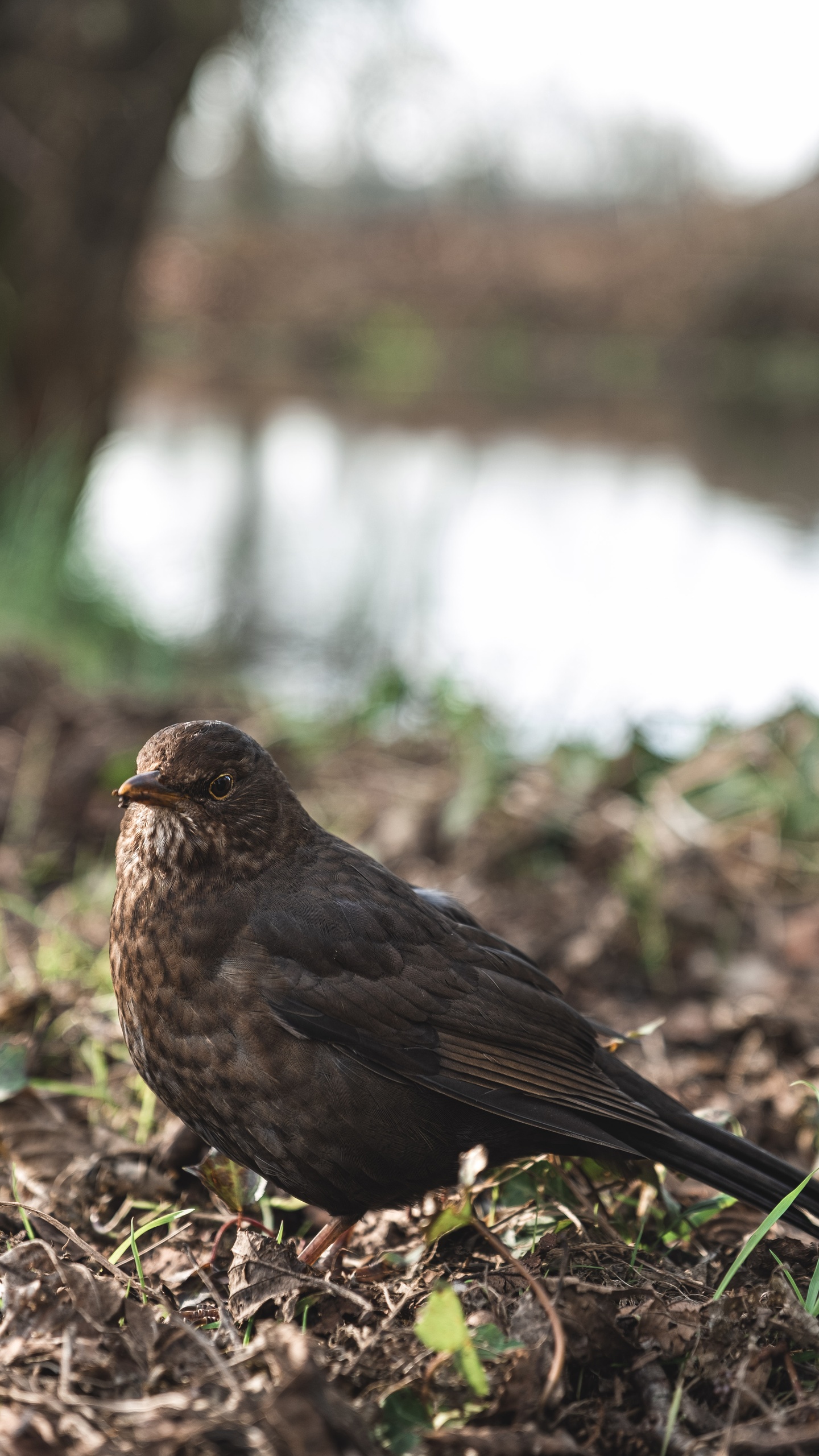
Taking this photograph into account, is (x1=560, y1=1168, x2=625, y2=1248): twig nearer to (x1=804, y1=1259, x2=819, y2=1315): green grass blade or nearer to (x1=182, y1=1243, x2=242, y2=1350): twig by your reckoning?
(x1=804, y1=1259, x2=819, y2=1315): green grass blade

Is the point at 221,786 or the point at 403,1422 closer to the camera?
the point at 403,1422

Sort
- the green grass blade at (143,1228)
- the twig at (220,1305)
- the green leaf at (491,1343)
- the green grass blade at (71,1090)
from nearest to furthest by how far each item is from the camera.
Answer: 1. the green leaf at (491,1343)
2. the twig at (220,1305)
3. the green grass blade at (143,1228)
4. the green grass blade at (71,1090)

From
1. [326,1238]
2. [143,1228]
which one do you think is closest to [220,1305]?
[143,1228]

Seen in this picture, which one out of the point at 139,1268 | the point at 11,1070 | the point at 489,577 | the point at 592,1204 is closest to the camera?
the point at 139,1268

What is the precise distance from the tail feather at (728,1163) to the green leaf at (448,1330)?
695 millimetres

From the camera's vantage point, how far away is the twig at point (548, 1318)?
64.3 inches

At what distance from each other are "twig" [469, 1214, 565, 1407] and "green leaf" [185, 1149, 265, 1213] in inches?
22.2

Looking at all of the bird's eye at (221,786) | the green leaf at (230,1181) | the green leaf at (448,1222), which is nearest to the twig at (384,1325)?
the green leaf at (448,1222)

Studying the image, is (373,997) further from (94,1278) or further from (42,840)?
(42,840)

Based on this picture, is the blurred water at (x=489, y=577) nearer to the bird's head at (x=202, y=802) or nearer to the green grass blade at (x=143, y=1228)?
the bird's head at (x=202, y=802)

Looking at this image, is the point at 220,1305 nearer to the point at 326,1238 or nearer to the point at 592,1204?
the point at 326,1238

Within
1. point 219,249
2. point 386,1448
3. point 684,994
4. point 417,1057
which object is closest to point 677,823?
point 684,994

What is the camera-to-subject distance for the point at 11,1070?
2.53m

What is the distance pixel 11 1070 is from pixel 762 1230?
1.50 metres
